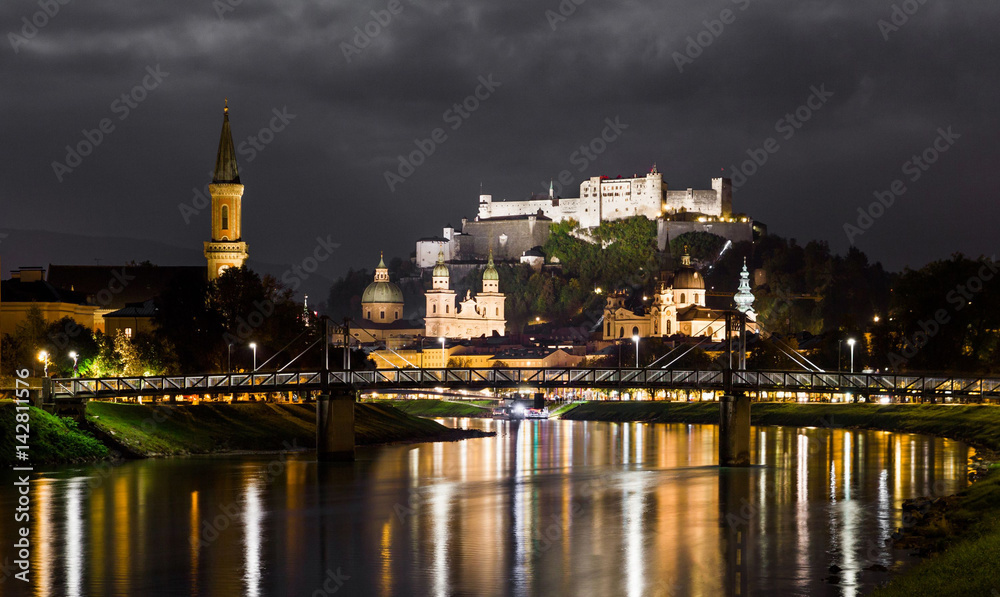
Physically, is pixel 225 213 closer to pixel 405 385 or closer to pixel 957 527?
pixel 405 385

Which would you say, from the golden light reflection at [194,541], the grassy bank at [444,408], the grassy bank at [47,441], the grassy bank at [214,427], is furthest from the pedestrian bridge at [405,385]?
the grassy bank at [444,408]

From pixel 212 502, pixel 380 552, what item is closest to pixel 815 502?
pixel 380 552

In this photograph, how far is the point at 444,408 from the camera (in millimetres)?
165000

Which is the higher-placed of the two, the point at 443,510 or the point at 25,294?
the point at 25,294

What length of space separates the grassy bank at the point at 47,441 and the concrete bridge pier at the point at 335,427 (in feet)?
37.6

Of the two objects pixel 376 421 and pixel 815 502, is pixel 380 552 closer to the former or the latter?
pixel 815 502

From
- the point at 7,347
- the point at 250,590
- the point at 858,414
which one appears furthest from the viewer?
the point at 858,414

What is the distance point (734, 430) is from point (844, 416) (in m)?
46.8

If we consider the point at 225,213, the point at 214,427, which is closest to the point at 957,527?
the point at 214,427

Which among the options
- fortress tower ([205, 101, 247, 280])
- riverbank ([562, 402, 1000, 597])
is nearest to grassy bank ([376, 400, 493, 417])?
fortress tower ([205, 101, 247, 280])

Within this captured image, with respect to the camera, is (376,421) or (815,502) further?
(376,421)

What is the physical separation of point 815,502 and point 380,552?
19589 mm

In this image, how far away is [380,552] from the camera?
132 feet
